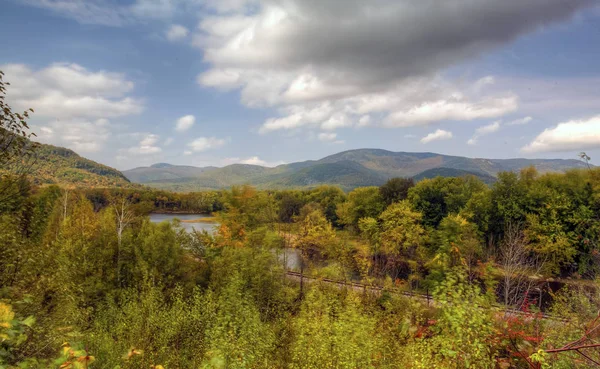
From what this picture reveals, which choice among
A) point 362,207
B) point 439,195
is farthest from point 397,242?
point 362,207

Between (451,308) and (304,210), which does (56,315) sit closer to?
(451,308)

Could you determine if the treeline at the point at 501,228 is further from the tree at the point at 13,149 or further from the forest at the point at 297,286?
the tree at the point at 13,149

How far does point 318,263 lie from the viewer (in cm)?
3853

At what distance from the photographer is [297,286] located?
3002cm

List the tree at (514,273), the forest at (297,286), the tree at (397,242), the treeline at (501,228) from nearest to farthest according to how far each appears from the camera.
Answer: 1. the forest at (297,286)
2. the tree at (514,273)
3. the treeline at (501,228)
4. the tree at (397,242)

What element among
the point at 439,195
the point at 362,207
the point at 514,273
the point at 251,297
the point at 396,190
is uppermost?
the point at 396,190

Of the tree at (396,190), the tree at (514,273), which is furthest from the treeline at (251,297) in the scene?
the tree at (396,190)

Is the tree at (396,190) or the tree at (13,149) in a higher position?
the tree at (13,149)

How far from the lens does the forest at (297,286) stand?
258 inches

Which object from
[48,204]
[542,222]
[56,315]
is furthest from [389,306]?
[48,204]

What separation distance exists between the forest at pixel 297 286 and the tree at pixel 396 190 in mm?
316

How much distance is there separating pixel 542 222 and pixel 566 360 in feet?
133

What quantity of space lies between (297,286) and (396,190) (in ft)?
111

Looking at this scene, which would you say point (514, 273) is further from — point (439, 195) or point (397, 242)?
point (439, 195)
